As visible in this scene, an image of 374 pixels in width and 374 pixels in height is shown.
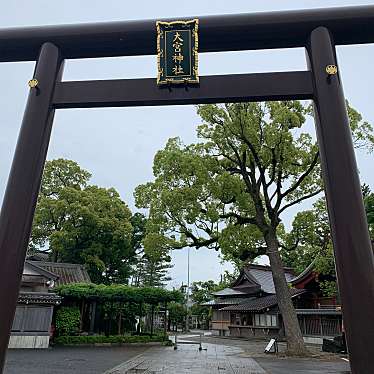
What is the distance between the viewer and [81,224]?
33.0m

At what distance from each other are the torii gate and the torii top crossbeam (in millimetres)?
15

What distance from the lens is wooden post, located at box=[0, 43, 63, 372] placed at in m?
4.71

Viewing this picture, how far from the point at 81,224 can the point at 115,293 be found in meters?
11.5

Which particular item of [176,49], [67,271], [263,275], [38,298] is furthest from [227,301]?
[176,49]

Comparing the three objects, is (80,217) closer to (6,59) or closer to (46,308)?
(46,308)

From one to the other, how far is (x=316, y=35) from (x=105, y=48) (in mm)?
3381

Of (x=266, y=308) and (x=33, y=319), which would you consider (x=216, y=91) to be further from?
(x=266, y=308)

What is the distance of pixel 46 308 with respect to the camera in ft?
68.7

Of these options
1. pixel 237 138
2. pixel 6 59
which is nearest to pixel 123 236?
pixel 237 138

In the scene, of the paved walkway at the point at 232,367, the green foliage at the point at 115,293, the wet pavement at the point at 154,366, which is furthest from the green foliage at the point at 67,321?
the paved walkway at the point at 232,367

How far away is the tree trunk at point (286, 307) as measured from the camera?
17.4 metres

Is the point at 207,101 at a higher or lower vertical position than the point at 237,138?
lower

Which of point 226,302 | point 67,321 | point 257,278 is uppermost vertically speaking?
point 257,278

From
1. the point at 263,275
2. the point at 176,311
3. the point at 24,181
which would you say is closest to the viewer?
the point at 24,181
